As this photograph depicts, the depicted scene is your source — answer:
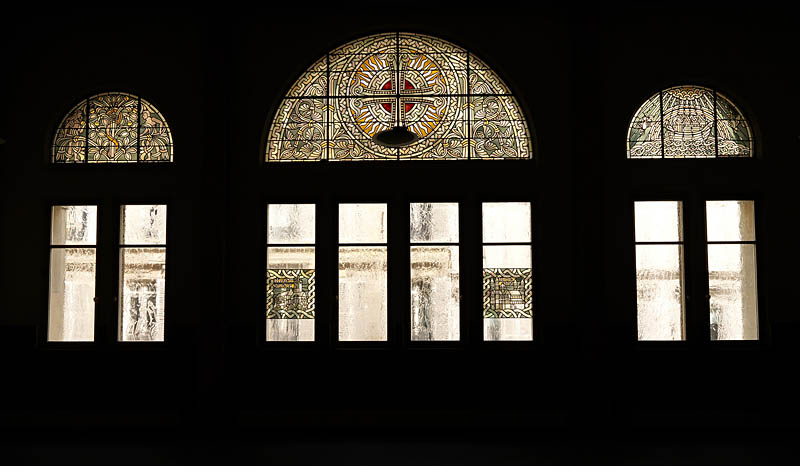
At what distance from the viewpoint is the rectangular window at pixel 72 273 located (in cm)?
532

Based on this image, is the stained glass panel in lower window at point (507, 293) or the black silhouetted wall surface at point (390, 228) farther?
the stained glass panel in lower window at point (507, 293)

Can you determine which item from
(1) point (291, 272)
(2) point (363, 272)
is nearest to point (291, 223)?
(1) point (291, 272)

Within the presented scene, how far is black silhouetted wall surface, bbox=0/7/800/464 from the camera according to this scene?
5051mm

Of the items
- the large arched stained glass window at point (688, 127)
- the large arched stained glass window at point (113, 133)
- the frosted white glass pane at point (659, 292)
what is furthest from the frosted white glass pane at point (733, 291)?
the large arched stained glass window at point (113, 133)

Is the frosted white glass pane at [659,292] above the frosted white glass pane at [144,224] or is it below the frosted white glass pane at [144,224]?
below

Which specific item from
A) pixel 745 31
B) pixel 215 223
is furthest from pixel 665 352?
pixel 215 223

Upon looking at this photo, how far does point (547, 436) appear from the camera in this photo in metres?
4.88

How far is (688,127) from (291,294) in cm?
402

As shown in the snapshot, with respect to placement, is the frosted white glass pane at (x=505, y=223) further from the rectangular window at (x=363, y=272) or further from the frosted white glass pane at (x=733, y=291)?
the frosted white glass pane at (x=733, y=291)

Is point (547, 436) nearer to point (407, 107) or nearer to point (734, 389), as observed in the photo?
point (734, 389)

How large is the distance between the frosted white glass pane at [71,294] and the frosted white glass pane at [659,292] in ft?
16.7

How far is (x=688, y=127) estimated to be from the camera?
5.32 metres

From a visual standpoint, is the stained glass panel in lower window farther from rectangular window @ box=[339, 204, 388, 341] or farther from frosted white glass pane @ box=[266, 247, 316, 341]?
frosted white glass pane @ box=[266, 247, 316, 341]

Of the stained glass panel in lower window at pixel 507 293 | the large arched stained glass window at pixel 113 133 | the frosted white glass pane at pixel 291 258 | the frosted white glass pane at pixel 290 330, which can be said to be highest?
the large arched stained glass window at pixel 113 133
